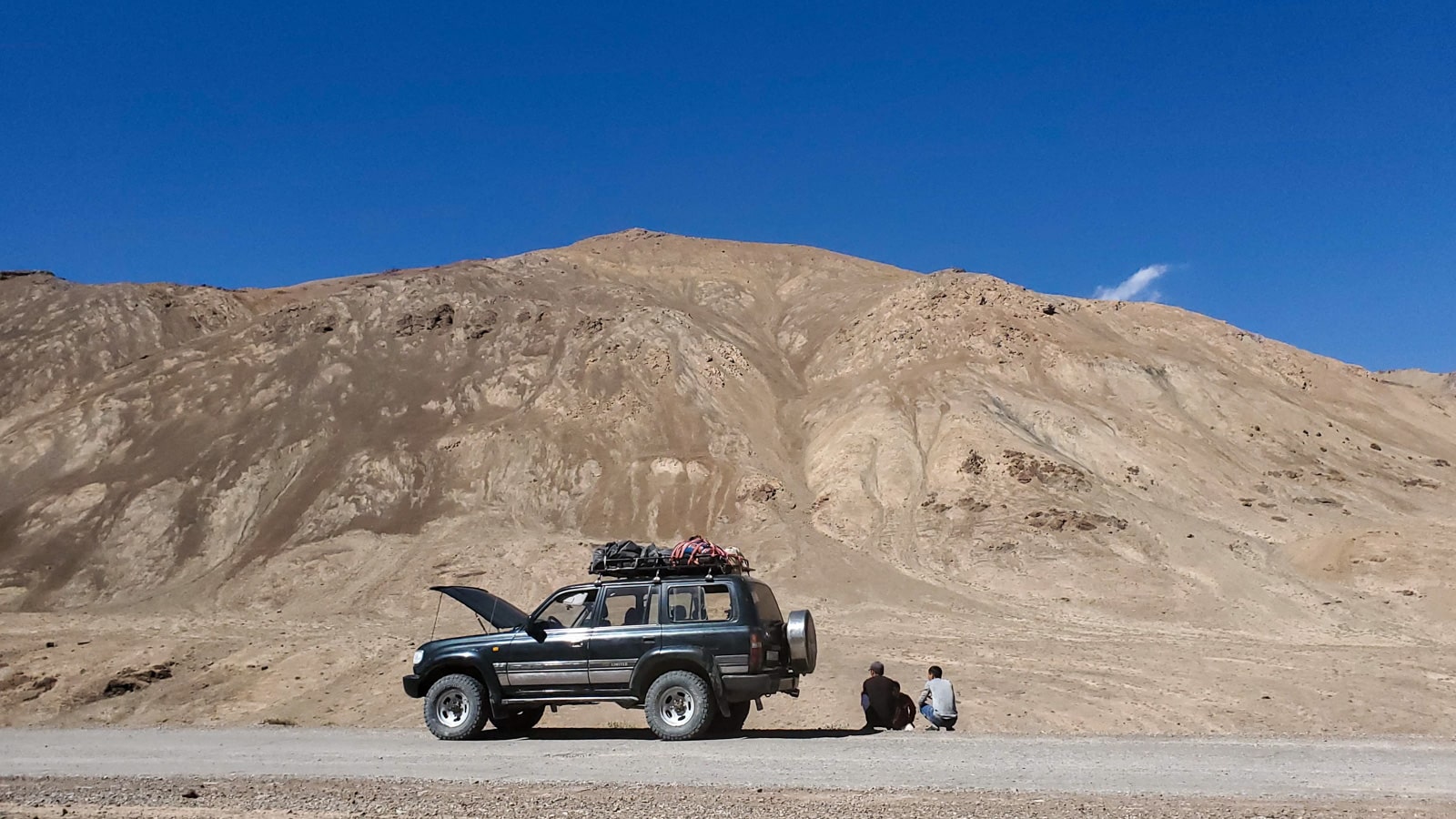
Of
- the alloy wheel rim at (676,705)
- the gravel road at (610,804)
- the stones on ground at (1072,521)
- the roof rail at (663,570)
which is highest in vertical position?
the stones on ground at (1072,521)

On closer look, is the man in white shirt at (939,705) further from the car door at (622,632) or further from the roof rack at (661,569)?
the car door at (622,632)

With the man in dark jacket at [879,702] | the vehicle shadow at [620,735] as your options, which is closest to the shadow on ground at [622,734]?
the vehicle shadow at [620,735]

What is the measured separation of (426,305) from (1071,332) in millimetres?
36462

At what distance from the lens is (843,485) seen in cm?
4138

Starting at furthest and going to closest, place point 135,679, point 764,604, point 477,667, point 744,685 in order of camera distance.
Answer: point 135,679, point 764,604, point 477,667, point 744,685

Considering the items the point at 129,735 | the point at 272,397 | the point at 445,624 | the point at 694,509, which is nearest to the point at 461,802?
the point at 129,735

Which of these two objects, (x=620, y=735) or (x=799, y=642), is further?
(x=620, y=735)

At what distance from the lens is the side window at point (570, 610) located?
12.1 m

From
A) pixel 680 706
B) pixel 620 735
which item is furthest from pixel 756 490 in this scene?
pixel 680 706

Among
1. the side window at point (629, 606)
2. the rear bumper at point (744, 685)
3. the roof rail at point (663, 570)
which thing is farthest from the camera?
the roof rail at point (663, 570)

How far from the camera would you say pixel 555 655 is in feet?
39.1

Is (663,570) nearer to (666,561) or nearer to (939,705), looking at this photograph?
(666,561)

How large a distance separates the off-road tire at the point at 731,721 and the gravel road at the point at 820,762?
317mm

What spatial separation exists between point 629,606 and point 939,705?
436cm
